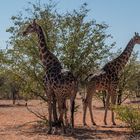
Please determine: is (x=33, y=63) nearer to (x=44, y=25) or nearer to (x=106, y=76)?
(x=44, y=25)

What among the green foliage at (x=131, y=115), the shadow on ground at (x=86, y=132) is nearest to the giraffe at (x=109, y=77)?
the shadow on ground at (x=86, y=132)

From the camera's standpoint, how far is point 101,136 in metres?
13.3

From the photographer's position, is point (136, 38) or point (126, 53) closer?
point (126, 53)

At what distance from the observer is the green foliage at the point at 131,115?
12.6 m

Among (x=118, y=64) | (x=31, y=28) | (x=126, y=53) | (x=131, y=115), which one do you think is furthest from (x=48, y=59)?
(x=126, y=53)

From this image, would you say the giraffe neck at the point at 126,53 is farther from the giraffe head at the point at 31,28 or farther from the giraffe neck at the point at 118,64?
the giraffe head at the point at 31,28

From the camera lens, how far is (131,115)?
1262 centimetres

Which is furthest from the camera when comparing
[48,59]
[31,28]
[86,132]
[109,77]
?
[109,77]

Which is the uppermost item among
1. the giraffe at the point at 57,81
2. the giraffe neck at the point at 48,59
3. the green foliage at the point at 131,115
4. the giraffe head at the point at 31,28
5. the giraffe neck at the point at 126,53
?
the giraffe head at the point at 31,28

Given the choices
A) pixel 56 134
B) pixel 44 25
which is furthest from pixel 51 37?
pixel 56 134

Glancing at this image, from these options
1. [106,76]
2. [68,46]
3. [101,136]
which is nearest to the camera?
[101,136]

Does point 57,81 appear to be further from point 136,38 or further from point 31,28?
point 136,38

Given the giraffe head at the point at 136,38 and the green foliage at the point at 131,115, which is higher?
the giraffe head at the point at 136,38

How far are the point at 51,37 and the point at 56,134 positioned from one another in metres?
3.73
